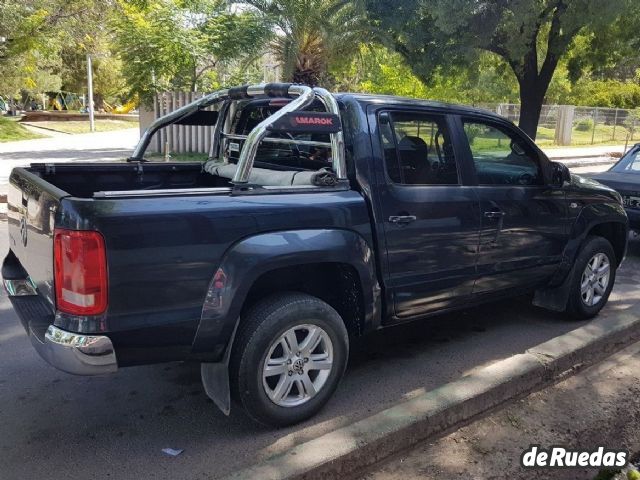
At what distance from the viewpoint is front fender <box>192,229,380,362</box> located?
3039 mm

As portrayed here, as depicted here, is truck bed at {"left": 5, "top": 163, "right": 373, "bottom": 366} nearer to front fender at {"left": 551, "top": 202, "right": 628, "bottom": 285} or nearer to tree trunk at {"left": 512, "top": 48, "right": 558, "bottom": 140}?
front fender at {"left": 551, "top": 202, "right": 628, "bottom": 285}

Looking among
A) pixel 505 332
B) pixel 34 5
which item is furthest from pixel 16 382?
pixel 34 5

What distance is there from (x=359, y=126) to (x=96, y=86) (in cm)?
4691

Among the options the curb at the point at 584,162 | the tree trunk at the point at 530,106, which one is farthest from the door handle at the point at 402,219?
the curb at the point at 584,162

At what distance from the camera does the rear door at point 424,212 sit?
3795 millimetres

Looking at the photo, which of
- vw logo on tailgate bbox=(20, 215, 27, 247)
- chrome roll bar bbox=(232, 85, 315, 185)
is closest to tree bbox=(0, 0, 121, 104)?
vw logo on tailgate bbox=(20, 215, 27, 247)

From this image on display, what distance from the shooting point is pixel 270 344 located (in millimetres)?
3234

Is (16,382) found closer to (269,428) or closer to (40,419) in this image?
(40,419)

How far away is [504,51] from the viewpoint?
15.2 m

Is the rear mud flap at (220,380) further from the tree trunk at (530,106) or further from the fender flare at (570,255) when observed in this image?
the tree trunk at (530,106)

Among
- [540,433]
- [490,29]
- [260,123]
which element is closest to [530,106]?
[490,29]

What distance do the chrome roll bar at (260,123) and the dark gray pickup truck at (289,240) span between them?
0.01m

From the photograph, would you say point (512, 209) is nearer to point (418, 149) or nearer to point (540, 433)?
point (418, 149)

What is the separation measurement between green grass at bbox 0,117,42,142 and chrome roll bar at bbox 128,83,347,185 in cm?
2397
